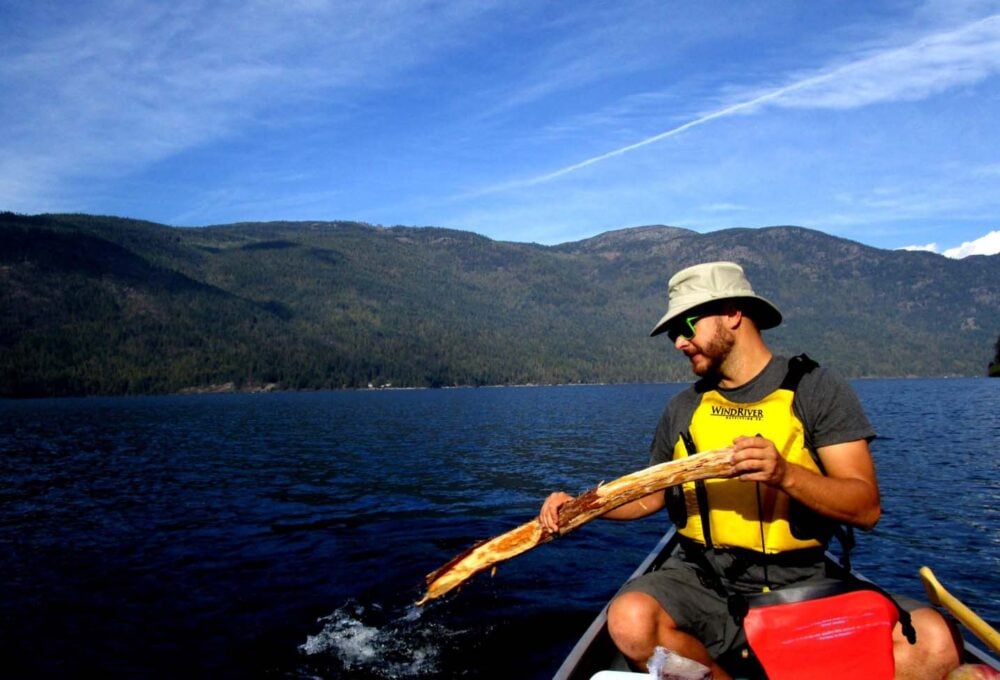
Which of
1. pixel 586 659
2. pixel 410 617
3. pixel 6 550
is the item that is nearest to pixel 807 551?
pixel 586 659

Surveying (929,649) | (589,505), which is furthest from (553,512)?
(929,649)

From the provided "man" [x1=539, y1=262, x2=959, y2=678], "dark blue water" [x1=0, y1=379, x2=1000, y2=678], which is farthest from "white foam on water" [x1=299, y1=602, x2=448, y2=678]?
"man" [x1=539, y1=262, x2=959, y2=678]

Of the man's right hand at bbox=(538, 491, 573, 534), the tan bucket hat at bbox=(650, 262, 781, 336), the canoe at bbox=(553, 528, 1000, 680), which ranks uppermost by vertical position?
the tan bucket hat at bbox=(650, 262, 781, 336)

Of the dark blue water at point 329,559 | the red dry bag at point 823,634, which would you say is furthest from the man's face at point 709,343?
the dark blue water at point 329,559

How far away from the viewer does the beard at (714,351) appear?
4.94 m

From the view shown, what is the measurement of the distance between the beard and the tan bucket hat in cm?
25

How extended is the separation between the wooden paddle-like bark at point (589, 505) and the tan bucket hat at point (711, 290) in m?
0.99

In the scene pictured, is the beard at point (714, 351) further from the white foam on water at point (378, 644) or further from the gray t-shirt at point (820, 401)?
the white foam on water at point (378, 644)

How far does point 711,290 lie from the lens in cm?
483

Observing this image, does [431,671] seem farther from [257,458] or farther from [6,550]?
[257,458]

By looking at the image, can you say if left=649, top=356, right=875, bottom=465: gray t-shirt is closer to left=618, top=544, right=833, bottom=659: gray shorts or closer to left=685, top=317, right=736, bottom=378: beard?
left=685, top=317, right=736, bottom=378: beard

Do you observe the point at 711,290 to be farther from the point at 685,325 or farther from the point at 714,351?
the point at 714,351

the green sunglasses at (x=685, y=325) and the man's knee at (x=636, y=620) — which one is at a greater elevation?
the green sunglasses at (x=685, y=325)

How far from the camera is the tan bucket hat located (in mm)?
4781
